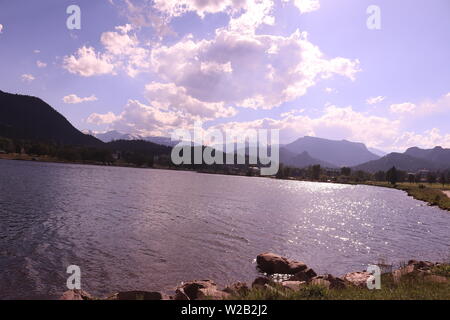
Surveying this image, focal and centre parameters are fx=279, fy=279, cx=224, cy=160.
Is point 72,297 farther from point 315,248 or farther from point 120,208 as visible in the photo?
point 120,208

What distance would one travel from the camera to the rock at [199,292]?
1630 cm

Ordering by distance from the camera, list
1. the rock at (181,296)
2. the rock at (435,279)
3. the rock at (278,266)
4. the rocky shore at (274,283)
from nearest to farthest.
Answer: the rocky shore at (274,283) < the rock at (181,296) < the rock at (435,279) < the rock at (278,266)

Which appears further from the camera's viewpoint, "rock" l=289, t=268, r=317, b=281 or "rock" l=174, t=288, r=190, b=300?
"rock" l=289, t=268, r=317, b=281

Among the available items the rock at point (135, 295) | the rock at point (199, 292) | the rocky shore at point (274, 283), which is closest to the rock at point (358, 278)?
the rocky shore at point (274, 283)

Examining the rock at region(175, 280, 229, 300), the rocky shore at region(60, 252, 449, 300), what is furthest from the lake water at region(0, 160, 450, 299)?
the rock at region(175, 280, 229, 300)

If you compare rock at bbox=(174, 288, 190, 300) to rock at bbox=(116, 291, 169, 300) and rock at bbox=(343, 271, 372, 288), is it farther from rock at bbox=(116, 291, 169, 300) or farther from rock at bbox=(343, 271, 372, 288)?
rock at bbox=(343, 271, 372, 288)

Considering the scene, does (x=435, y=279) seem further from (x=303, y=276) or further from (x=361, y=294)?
(x=303, y=276)

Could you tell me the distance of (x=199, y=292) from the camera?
17094 millimetres

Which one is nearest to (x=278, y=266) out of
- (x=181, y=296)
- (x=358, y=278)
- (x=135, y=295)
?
(x=358, y=278)

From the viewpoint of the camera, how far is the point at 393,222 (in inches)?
2479

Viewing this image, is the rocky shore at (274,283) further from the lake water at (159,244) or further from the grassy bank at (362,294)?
the lake water at (159,244)

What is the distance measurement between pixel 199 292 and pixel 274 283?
5.56 m

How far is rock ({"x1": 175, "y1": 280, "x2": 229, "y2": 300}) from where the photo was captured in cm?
1630
